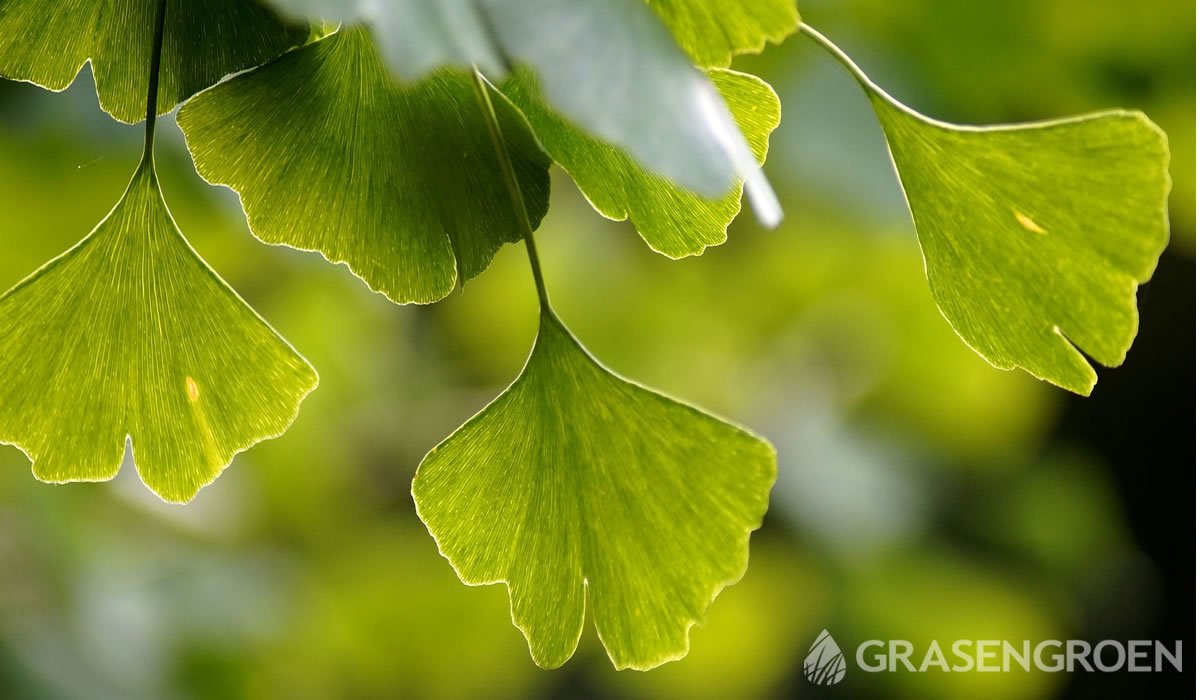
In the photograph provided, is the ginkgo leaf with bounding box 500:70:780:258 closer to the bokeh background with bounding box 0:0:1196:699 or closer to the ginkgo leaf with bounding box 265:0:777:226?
the ginkgo leaf with bounding box 265:0:777:226

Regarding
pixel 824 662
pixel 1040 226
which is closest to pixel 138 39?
pixel 1040 226

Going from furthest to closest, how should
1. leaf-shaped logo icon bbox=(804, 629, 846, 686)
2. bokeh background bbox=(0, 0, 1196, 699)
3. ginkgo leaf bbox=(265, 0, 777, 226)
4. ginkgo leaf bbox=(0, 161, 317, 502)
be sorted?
leaf-shaped logo icon bbox=(804, 629, 846, 686) < bokeh background bbox=(0, 0, 1196, 699) < ginkgo leaf bbox=(0, 161, 317, 502) < ginkgo leaf bbox=(265, 0, 777, 226)

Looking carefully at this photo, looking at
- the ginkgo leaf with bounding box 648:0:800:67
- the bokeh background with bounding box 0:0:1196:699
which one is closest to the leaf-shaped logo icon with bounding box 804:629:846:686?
the bokeh background with bounding box 0:0:1196:699

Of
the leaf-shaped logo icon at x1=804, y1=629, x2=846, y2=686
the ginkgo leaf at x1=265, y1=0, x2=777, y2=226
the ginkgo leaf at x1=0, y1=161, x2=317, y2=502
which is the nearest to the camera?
the ginkgo leaf at x1=265, y1=0, x2=777, y2=226

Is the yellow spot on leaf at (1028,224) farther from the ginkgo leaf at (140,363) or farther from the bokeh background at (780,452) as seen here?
the bokeh background at (780,452)

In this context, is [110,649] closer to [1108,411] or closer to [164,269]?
[164,269]

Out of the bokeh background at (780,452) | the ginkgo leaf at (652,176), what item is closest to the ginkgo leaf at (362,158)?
the ginkgo leaf at (652,176)
